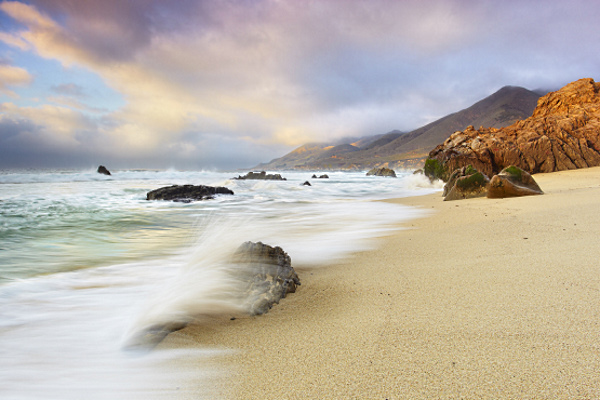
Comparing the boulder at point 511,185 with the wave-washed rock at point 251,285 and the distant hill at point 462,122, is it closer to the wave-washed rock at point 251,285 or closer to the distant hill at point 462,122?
the wave-washed rock at point 251,285

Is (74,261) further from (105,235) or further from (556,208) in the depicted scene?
(556,208)

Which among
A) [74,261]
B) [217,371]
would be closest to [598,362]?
[217,371]

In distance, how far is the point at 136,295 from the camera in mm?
2551

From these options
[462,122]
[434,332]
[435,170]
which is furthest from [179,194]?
[462,122]

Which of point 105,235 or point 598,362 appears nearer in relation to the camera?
point 598,362

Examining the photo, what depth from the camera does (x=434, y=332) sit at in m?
1.38

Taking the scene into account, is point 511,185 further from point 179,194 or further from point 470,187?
point 179,194

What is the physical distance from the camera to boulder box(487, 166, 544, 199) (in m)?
6.62

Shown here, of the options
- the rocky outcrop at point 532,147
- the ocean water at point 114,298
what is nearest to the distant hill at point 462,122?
the rocky outcrop at point 532,147

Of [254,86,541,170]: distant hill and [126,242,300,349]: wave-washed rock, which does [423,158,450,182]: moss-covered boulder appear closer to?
[126,242,300,349]: wave-washed rock

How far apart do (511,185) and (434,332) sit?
670 cm

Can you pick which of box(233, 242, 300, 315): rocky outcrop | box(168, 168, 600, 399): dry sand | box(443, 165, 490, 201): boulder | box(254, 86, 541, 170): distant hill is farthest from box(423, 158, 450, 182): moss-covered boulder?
box(254, 86, 541, 170): distant hill

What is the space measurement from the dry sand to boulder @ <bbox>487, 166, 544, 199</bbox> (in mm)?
4427

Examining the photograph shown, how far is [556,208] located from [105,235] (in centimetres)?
763
